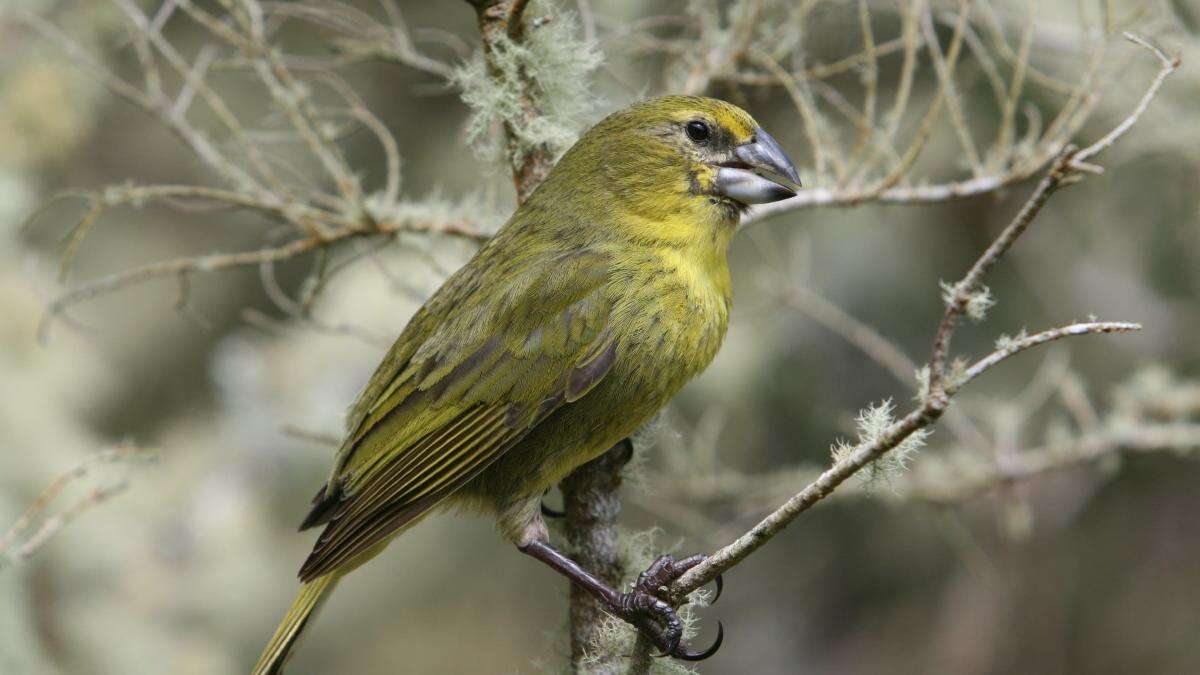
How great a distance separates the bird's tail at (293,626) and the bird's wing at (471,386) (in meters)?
0.14

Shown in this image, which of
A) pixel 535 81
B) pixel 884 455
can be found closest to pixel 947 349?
pixel 884 455

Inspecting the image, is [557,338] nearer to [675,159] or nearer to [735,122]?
[675,159]

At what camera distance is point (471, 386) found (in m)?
2.63

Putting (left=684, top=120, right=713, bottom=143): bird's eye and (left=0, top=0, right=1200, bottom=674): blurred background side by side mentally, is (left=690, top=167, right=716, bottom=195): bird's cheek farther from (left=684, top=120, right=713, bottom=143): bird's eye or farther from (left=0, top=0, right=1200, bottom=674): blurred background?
(left=0, top=0, right=1200, bottom=674): blurred background

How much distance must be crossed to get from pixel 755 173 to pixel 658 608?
40.4 inches

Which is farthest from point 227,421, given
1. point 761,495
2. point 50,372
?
point 761,495

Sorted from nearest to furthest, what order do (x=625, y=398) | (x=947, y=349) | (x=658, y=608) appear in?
(x=947, y=349) → (x=658, y=608) → (x=625, y=398)

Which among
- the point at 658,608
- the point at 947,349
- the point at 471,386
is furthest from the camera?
the point at 471,386

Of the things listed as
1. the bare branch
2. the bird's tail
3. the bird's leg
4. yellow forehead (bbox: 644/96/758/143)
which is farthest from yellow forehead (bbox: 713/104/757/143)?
the bare branch

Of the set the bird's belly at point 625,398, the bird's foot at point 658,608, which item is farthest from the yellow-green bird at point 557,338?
the bird's foot at point 658,608

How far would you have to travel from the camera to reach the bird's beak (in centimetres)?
260

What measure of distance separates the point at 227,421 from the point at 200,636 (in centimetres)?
87

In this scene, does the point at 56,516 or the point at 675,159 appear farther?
the point at 675,159

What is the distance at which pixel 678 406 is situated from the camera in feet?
14.5
